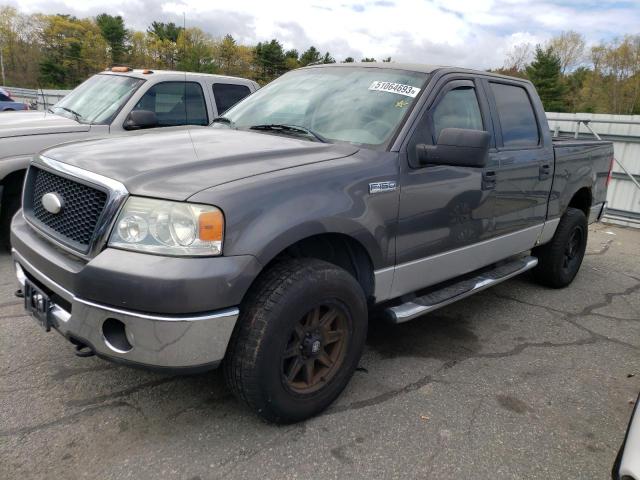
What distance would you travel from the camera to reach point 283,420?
2609mm

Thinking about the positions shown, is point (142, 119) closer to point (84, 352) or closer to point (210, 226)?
point (84, 352)

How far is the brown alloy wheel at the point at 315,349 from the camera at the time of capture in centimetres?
259

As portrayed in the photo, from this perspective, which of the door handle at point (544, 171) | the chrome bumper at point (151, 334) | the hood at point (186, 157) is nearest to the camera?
the chrome bumper at point (151, 334)

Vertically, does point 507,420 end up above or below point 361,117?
below

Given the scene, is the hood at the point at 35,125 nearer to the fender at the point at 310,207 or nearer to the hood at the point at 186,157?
the hood at the point at 186,157

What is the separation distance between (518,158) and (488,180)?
1.73ft

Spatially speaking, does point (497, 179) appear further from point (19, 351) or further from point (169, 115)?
point (169, 115)

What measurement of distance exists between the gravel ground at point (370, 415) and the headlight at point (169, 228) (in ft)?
3.19

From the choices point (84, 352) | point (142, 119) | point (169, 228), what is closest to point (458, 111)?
point (169, 228)

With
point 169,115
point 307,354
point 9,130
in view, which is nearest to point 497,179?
point 307,354

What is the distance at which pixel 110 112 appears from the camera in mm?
5730

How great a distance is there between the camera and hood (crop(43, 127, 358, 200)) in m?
2.33

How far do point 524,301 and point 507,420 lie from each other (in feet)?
7.15

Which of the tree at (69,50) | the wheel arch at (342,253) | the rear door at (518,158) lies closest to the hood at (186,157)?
the wheel arch at (342,253)
